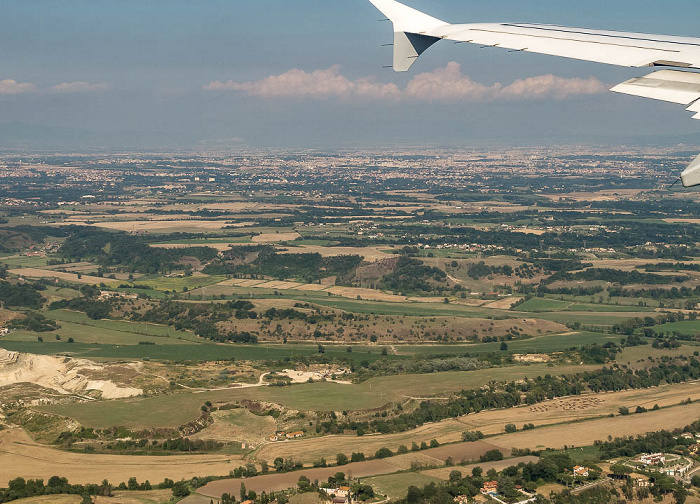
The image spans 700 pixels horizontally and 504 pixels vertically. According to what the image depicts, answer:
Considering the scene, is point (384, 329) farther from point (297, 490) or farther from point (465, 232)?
point (465, 232)

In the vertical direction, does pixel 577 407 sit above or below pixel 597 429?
below

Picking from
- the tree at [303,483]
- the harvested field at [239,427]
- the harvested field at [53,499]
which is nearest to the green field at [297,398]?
the harvested field at [239,427]

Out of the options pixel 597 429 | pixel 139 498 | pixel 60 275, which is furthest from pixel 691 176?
pixel 60 275

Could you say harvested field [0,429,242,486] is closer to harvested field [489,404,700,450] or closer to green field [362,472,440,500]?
green field [362,472,440,500]

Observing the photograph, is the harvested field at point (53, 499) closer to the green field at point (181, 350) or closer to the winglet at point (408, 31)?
the green field at point (181, 350)

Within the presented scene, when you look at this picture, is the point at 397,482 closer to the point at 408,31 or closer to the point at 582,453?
the point at 582,453
